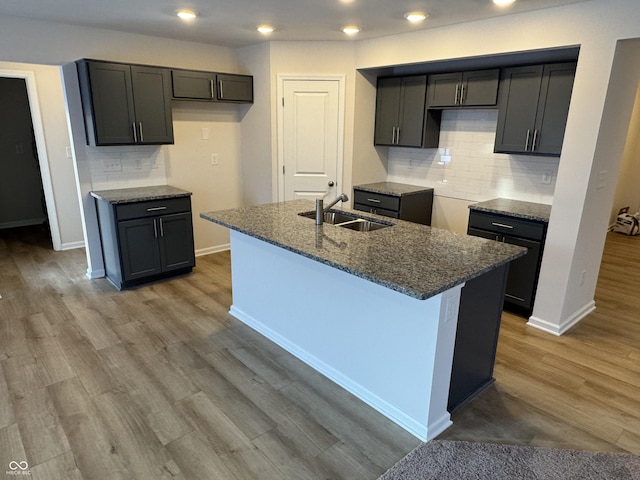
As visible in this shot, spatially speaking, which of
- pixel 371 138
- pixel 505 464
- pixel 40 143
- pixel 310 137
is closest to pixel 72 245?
pixel 40 143

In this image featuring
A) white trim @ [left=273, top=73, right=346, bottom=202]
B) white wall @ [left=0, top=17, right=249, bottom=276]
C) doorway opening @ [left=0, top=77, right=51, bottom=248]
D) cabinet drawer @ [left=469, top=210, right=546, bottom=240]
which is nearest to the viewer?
cabinet drawer @ [left=469, top=210, right=546, bottom=240]

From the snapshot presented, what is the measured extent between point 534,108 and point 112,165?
3961mm

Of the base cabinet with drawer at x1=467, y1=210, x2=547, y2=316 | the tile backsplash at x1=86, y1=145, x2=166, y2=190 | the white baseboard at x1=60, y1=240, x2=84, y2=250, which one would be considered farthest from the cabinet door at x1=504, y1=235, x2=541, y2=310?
the white baseboard at x1=60, y1=240, x2=84, y2=250

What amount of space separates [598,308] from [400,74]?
3006 millimetres

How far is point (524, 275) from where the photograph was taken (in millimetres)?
3393

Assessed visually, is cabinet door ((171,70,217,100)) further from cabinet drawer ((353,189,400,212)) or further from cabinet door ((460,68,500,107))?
cabinet door ((460,68,500,107))

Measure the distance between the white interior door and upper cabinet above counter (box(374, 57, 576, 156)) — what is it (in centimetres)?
53

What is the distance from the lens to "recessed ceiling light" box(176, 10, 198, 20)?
3187mm

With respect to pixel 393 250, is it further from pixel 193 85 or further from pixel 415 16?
pixel 193 85

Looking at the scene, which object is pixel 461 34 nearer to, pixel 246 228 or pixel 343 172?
pixel 343 172

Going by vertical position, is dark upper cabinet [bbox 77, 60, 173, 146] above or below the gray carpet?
above

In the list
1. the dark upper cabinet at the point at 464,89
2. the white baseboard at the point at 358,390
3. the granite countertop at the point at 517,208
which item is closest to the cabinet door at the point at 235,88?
the dark upper cabinet at the point at 464,89

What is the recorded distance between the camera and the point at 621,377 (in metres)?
2.70

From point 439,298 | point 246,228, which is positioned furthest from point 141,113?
point 439,298
